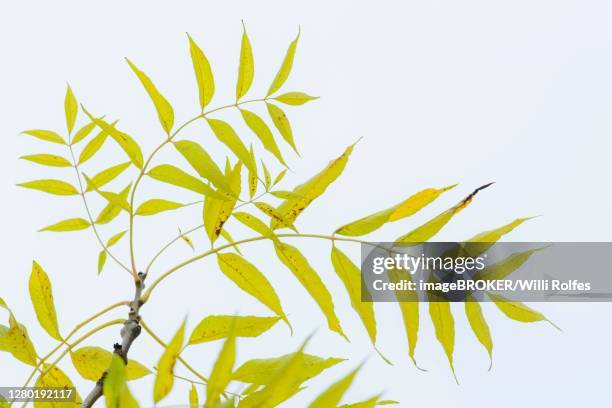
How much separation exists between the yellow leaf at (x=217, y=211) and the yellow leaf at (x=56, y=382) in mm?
291

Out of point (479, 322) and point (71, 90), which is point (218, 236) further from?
point (71, 90)

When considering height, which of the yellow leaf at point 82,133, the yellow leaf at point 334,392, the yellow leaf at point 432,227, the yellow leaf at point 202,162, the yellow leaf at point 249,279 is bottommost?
the yellow leaf at point 334,392

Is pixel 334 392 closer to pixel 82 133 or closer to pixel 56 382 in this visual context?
pixel 56 382

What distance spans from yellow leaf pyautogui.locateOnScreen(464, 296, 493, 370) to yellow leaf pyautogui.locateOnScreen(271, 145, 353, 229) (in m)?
0.25

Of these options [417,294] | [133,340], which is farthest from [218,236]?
[417,294]

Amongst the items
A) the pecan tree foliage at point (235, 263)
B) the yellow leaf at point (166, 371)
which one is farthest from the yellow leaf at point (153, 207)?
the yellow leaf at point (166, 371)

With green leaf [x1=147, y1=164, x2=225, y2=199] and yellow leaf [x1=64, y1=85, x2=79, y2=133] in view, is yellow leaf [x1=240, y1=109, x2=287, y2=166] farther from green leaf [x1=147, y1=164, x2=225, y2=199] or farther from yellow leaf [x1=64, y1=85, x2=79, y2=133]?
yellow leaf [x1=64, y1=85, x2=79, y2=133]

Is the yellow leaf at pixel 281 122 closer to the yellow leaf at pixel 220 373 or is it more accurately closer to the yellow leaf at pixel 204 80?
the yellow leaf at pixel 204 80

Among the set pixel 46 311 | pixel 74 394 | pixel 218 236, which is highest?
pixel 218 236

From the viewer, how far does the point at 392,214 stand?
965 millimetres

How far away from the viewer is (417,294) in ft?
3.18

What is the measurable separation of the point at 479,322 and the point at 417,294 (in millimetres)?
92

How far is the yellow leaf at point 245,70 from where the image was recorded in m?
1.13

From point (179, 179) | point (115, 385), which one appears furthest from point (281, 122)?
point (115, 385)
